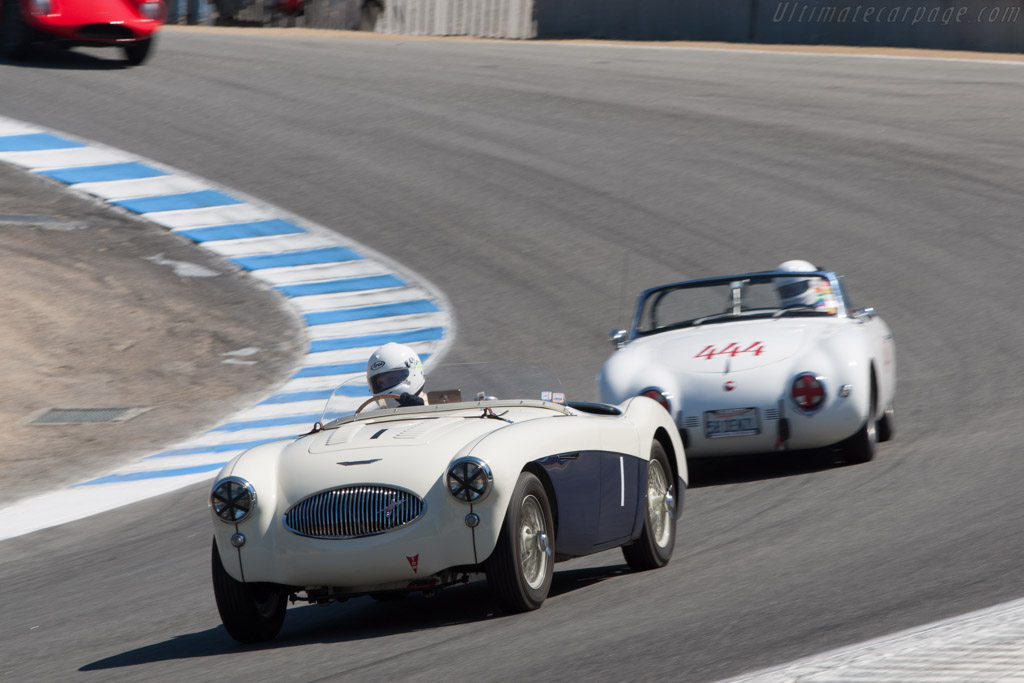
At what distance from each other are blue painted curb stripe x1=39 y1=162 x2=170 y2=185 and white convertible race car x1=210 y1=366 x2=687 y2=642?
540 inches

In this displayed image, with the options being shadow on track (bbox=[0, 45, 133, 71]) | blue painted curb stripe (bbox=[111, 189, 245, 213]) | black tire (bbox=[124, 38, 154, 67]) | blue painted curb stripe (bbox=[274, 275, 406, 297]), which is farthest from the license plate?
shadow on track (bbox=[0, 45, 133, 71])

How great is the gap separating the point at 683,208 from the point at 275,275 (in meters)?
5.07

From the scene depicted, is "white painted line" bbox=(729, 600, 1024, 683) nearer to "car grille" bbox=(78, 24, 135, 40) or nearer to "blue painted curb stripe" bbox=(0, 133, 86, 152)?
"blue painted curb stripe" bbox=(0, 133, 86, 152)

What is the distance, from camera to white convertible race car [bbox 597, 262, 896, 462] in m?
8.77

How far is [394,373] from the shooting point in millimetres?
6617

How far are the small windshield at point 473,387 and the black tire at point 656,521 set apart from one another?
60 centimetres

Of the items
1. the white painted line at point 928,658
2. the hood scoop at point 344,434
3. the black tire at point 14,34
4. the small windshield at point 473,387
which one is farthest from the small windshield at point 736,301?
the black tire at point 14,34

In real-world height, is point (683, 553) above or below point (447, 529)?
below

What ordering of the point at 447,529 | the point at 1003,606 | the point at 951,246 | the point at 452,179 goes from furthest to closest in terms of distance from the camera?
1. the point at 452,179
2. the point at 951,246
3. the point at 447,529
4. the point at 1003,606

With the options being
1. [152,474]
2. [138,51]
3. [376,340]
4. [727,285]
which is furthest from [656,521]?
[138,51]

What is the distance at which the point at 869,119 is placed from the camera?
71.2 ft

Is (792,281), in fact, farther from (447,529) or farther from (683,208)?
(683,208)

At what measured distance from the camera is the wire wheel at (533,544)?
5.70m

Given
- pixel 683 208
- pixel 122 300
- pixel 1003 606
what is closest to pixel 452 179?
pixel 683 208
